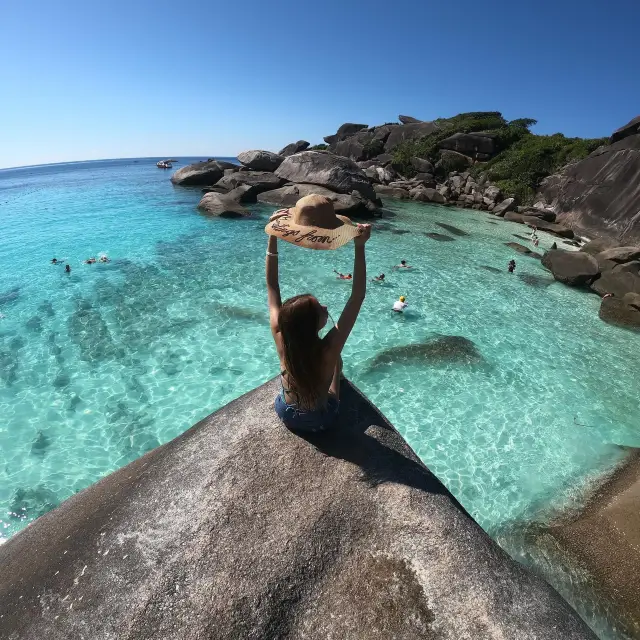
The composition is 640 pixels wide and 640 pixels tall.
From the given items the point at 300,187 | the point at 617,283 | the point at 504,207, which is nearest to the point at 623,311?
the point at 617,283

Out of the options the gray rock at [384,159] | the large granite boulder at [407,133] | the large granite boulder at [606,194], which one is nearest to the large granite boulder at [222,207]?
the large granite boulder at [606,194]

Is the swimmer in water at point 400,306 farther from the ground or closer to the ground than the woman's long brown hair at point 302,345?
closer to the ground

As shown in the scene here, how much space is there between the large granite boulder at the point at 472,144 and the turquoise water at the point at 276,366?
2733 cm

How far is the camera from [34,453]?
698cm

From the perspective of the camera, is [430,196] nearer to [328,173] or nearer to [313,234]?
[328,173]

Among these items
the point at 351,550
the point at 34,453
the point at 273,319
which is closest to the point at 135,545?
the point at 351,550

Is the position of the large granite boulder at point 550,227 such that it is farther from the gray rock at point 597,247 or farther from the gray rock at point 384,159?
the gray rock at point 384,159

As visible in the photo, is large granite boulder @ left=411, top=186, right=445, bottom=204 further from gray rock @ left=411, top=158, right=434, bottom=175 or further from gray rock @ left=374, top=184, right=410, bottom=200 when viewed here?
gray rock @ left=411, top=158, right=434, bottom=175

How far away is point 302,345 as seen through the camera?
301 centimetres

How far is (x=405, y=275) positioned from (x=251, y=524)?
552 inches

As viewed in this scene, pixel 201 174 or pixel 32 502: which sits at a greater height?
pixel 201 174

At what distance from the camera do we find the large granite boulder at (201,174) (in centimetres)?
3816

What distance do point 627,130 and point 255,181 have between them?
25.5 meters

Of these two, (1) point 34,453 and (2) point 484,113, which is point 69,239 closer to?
(1) point 34,453
